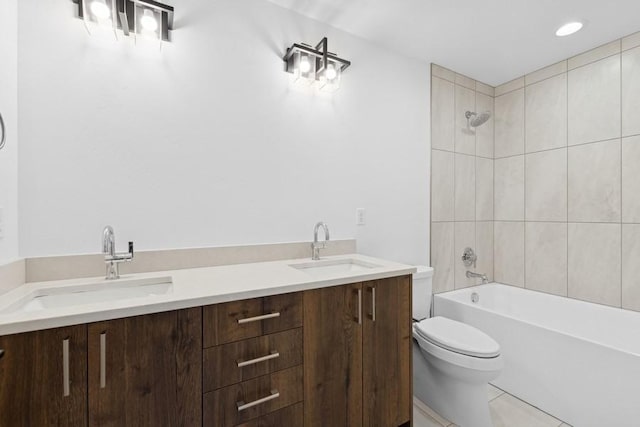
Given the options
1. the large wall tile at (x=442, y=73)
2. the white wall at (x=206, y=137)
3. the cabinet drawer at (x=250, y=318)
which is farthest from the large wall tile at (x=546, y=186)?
the cabinet drawer at (x=250, y=318)

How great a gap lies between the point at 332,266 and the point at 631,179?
6.97ft

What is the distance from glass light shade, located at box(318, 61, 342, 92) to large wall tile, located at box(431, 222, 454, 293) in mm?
1298

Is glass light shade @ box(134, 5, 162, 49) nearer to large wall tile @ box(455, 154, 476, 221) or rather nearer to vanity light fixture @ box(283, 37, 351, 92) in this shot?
vanity light fixture @ box(283, 37, 351, 92)

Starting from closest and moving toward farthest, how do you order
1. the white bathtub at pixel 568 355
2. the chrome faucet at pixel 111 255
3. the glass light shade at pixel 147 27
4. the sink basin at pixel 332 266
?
the chrome faucet at pixel 111 255 < the glass light shade at pixel 147 27 < the white bathtub at pixel 568 355 < the sink basin at pixel 332 266

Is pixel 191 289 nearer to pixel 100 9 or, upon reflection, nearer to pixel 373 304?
pixel 373 304

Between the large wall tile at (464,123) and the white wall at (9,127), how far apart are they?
8.82 feet

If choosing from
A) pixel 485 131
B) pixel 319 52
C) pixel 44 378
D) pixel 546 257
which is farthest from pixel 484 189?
pixel 44 378

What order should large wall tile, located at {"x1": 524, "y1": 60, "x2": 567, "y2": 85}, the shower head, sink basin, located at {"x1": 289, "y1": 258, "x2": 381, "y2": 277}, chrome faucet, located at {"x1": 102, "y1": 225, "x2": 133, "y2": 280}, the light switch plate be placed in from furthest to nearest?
the shower head
large wall tile, located at {"x1": 524, "y1": 60, "x2": 567, "y2": 85}
the light switch plate
sink basin, located at {"x1": 289, "y1": 258, "x2": 381, "y2": 277}
chrome faucet, located at {"x1": 102, "y1": 225, "x2": 133, "y2": 280}

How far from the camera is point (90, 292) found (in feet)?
3.68

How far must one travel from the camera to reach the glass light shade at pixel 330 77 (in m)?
1.71

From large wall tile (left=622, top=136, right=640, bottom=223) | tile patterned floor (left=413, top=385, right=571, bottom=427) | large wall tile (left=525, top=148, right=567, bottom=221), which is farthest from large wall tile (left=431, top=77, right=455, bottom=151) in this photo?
tile patterned floor (left=413, top=385, right=571, bottom=427)

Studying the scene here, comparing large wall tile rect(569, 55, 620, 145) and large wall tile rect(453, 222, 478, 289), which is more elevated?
large wall tile rect(569, 55, 620, 145)

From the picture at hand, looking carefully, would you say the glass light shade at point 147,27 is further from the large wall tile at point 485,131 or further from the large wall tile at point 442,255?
the large wall tile at point 485,131

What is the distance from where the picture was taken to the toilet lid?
1491 millimetres
